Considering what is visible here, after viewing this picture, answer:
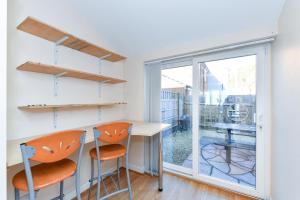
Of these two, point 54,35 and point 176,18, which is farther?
point 176,18

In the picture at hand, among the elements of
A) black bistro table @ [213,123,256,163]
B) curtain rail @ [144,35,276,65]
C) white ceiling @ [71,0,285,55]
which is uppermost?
white ceiling @ [71,0,285,55]

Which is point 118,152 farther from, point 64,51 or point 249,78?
point 249,78

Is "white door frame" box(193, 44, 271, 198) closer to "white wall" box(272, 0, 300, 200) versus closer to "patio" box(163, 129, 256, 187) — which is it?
"patio" box(163, 129, 256, 187)

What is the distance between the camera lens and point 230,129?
6.66 ft

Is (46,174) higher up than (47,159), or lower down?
lower down

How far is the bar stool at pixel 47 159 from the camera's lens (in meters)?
0.98

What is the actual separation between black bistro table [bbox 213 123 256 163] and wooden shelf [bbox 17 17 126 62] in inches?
78.3

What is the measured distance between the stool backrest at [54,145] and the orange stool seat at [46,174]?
16 centimetres

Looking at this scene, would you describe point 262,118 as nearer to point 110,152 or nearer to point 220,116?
point 220,116

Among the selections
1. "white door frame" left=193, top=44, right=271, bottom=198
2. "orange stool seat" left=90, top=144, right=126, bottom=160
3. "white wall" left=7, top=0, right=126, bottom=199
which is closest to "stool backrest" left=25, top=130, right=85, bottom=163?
"orange stool seat" left=90, top=144, right=126, bottom=160

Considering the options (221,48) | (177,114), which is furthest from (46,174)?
(221,48)

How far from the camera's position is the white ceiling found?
1586 mm

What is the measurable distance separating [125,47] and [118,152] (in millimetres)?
1811

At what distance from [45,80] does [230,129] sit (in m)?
2.44
